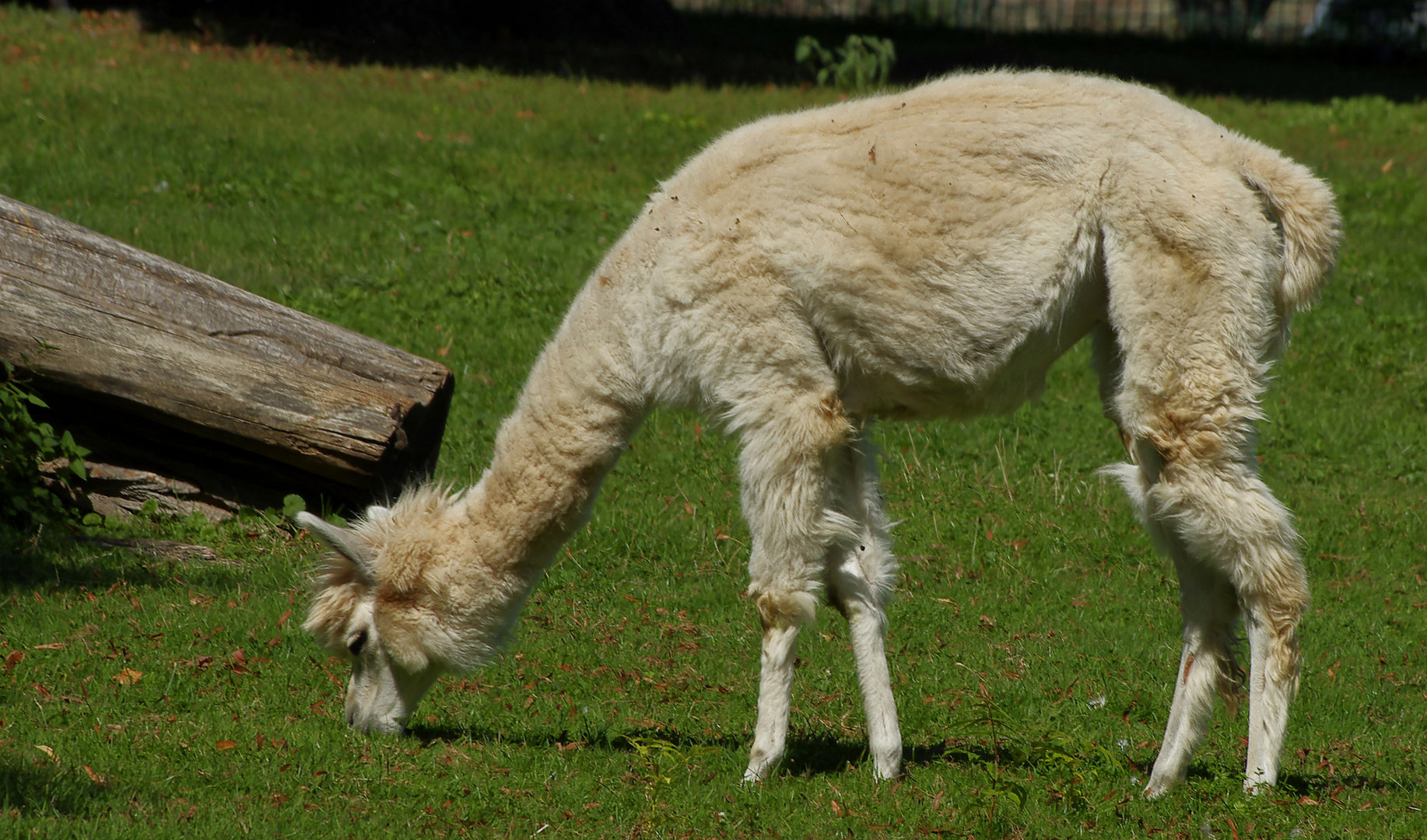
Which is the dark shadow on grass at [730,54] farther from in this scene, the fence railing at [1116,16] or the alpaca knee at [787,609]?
the alpaca knee at [787,609]

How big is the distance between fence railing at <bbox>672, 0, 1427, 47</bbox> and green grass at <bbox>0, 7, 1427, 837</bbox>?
16.5 metres

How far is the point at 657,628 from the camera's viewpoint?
608 cm

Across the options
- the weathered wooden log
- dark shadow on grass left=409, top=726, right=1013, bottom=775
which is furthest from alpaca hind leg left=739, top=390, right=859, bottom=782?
the weathered wooden log

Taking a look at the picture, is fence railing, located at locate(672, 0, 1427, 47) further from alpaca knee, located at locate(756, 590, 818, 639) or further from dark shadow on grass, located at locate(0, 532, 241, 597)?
alpaca knee, located at locate(756, 590, 818, 639)

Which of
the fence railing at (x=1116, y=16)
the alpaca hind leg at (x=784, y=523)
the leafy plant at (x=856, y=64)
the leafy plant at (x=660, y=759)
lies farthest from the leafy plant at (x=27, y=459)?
the fence railing at (x=1116, y=16)

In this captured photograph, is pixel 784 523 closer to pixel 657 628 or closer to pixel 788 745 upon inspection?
pixel 788 745

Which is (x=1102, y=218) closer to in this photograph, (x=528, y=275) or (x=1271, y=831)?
(x=1271, y=831)

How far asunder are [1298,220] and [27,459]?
5.66m

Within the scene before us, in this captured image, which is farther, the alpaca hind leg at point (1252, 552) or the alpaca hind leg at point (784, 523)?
the alpaca hind leg at point (784, 523)

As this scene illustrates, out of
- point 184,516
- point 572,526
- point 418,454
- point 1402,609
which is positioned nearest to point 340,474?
point 418,454

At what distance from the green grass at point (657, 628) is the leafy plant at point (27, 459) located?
331 millimetres

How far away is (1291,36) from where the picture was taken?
1152 inches

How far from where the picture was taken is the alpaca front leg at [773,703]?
4.54 meters

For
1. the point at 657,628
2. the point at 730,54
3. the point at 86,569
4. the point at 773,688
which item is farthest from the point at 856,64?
the point at 773,688
